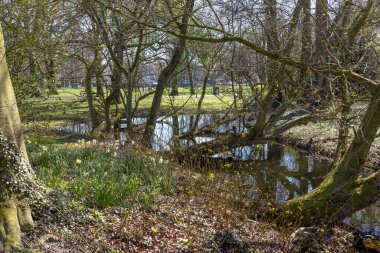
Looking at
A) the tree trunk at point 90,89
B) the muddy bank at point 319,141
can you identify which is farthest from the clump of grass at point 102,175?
the muddy bank at point 319,141

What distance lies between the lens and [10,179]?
4.46 meters

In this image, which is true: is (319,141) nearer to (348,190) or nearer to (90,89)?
(348,190)

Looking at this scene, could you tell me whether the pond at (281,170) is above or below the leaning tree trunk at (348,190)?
below

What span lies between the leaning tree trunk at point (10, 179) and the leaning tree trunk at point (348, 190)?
4539mm

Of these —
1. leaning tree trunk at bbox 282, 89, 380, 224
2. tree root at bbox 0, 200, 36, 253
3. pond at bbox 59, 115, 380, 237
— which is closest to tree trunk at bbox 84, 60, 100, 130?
pond at bbox 59, 115, 380, 237

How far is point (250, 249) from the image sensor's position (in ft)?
18.2

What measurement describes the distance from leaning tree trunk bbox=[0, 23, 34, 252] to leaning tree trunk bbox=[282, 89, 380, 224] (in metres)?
A: 4.54

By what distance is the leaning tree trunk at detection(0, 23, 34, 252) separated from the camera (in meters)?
4.23

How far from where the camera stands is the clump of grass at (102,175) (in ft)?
20.1

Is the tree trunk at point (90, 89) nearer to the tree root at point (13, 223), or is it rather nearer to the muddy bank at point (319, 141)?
the muddy bank at point (319, 141)

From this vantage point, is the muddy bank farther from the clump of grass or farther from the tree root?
the tree root

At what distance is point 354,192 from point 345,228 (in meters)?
0.72

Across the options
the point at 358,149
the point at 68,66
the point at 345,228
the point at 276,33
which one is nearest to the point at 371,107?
the point at 358,149

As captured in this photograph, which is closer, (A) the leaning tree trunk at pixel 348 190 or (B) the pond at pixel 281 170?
(A) the leaning tree trunk at pixel 348 190
